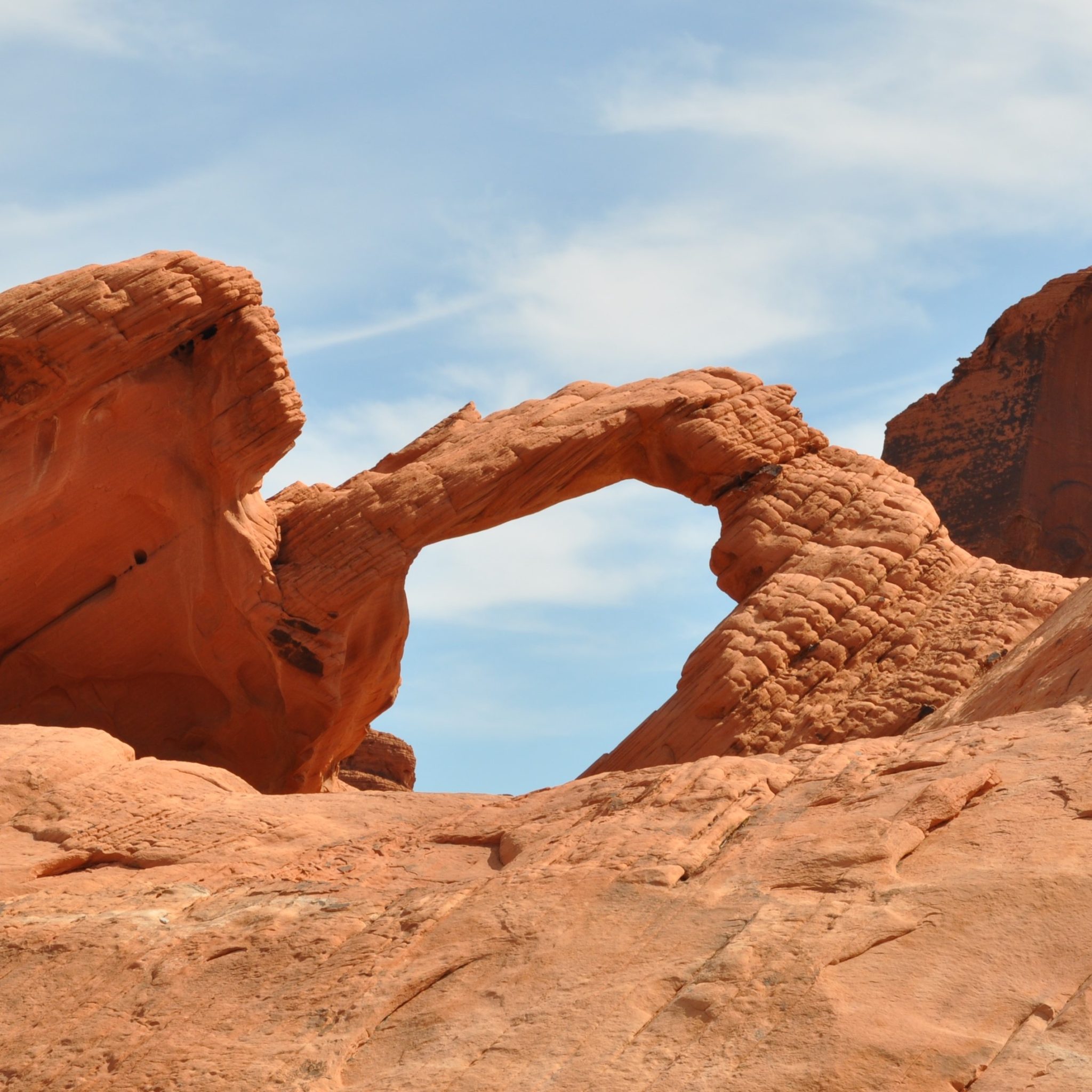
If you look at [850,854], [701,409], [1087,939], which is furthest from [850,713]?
[1087,939]

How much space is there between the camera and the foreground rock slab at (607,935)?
17.3ft

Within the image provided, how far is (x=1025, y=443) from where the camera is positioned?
2005 cm

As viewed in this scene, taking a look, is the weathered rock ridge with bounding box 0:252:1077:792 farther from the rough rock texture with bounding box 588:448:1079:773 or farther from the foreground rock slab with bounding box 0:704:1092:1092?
the foreground rock slab with bounding box 0:704:1092:1092

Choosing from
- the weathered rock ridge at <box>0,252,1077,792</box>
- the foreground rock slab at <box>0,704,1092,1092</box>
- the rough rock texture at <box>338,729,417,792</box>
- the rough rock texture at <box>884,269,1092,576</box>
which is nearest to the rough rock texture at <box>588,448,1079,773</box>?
the weathered rock ridge at <box>0,252,1077,792</box>

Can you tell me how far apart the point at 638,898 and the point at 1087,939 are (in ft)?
6.18

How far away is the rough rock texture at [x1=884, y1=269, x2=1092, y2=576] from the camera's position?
19.8 m

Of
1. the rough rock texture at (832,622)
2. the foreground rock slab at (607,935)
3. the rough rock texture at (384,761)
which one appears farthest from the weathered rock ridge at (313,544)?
the rough rock texture at (384,761)

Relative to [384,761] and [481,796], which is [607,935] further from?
[384,761]

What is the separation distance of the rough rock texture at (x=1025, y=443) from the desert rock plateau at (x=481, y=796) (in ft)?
20.8

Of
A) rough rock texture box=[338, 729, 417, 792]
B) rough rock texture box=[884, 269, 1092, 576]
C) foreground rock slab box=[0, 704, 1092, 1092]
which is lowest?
foreground rock slab box=[0, 704, 1092, 1092]

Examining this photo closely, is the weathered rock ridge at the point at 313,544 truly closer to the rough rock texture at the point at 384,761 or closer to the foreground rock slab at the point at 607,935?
the foreground rock slab at the point at 607,935

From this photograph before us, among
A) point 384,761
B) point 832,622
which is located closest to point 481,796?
point 832,622

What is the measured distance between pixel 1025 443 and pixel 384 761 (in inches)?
370

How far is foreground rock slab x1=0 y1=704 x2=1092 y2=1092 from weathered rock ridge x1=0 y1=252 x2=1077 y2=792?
3.79m
